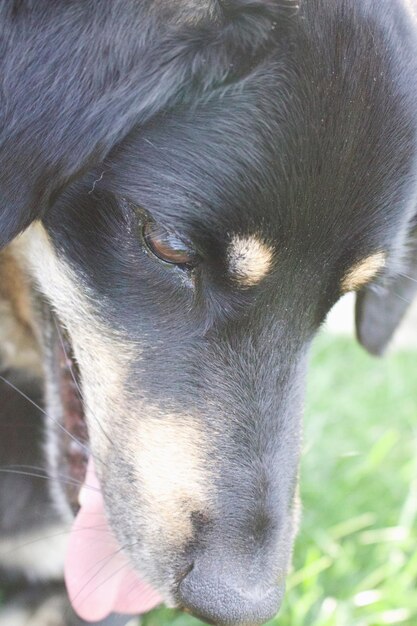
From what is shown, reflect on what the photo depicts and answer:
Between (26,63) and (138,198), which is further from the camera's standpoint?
(138,198)

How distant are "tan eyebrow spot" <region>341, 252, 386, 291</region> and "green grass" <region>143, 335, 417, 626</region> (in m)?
0.68

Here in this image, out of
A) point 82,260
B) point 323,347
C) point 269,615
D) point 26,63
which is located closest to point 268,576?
point 269,615

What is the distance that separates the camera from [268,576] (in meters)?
1.48

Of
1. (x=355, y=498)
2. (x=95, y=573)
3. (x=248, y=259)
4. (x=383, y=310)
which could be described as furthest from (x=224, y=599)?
(x=355, y=498)

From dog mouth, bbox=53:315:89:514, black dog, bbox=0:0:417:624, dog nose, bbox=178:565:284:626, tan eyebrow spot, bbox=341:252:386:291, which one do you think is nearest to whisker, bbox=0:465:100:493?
dog mouth, bbox=53:315:89:514

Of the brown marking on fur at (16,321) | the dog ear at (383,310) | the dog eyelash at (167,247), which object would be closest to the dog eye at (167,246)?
the dog eyelash at (167,247)

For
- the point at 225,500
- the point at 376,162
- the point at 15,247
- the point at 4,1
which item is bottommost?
the point at 225,500

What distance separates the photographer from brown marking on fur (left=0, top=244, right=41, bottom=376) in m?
1.82

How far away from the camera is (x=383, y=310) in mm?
2131

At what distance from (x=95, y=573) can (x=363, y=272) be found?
0.74 metres

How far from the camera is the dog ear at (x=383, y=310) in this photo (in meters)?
2.04

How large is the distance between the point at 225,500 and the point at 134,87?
25.6 inches

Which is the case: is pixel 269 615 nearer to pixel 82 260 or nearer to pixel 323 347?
pixel 82 260

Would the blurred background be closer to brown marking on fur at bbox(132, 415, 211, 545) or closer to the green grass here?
the green grass
